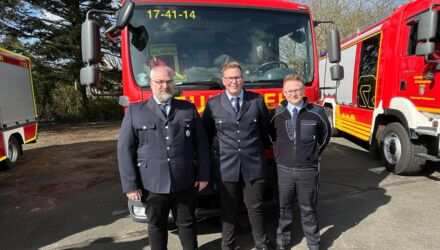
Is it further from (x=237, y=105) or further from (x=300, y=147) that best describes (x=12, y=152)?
(x=300, y=147)

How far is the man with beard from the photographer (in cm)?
274

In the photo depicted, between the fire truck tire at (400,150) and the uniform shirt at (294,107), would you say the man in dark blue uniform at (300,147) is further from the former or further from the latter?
the fire truck tire at (400,150)

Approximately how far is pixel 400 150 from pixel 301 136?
351 centimetres

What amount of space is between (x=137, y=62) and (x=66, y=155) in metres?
6.61

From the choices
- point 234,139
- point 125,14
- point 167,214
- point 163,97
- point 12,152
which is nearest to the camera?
point 163,97

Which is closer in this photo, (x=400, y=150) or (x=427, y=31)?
(x=427, y=31)

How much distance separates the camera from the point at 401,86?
5.80 meters

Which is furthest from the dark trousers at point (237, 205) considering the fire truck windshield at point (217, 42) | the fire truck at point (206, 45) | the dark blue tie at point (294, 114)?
the fire truck windshield at point (217, 42)

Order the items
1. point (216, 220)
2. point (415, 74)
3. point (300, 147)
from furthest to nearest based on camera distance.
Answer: point (415, 74) < point (216, 220) < point (300, 147)

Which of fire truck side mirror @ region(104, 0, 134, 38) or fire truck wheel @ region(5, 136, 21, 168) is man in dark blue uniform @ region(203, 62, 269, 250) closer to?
fire truck side mirror @ region(104, 0, 134, 38)

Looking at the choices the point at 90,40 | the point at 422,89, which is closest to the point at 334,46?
the point at 422,89

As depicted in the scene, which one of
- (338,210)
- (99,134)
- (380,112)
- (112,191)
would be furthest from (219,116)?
(99,134)

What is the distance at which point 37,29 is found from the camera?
1625 centimetres

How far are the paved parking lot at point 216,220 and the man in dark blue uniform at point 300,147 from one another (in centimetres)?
50
